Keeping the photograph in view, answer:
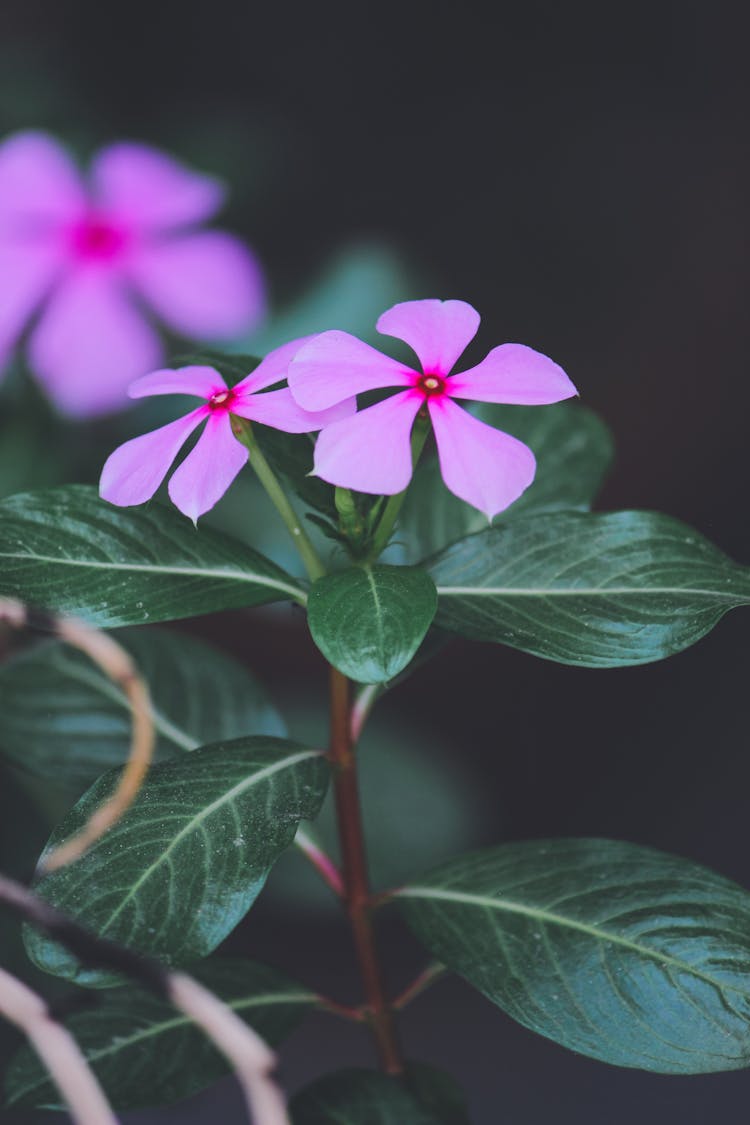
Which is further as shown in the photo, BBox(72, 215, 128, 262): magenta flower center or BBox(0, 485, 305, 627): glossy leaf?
BBox(72, 215, 128, 262): magenta flower center

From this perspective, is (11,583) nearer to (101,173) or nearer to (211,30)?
(101,173)

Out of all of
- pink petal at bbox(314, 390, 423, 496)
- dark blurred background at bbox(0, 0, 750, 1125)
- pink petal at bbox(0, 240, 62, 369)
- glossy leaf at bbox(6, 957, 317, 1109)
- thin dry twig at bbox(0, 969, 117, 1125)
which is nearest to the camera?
thin dry twig at bbox(0, 969, 117, 1125)

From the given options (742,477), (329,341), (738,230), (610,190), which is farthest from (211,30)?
(329,341)

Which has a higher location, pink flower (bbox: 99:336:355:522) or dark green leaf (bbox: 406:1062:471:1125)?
pink flower (bbox: 99:336:355:522)

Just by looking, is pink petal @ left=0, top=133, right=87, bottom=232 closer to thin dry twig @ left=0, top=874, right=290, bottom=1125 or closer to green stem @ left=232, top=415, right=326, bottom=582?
green stem @ left=232, top=415, right=326, bottom=582

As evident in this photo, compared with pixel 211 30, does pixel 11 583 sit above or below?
below

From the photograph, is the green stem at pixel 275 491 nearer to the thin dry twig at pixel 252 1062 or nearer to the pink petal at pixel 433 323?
the pink petal at pixel 433 323

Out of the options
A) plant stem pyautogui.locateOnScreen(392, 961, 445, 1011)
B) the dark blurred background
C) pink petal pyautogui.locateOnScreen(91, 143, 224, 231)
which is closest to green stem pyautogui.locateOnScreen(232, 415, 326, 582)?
plant stem pyautogui.locateOnScreen(392, 961, 445, 1011)
